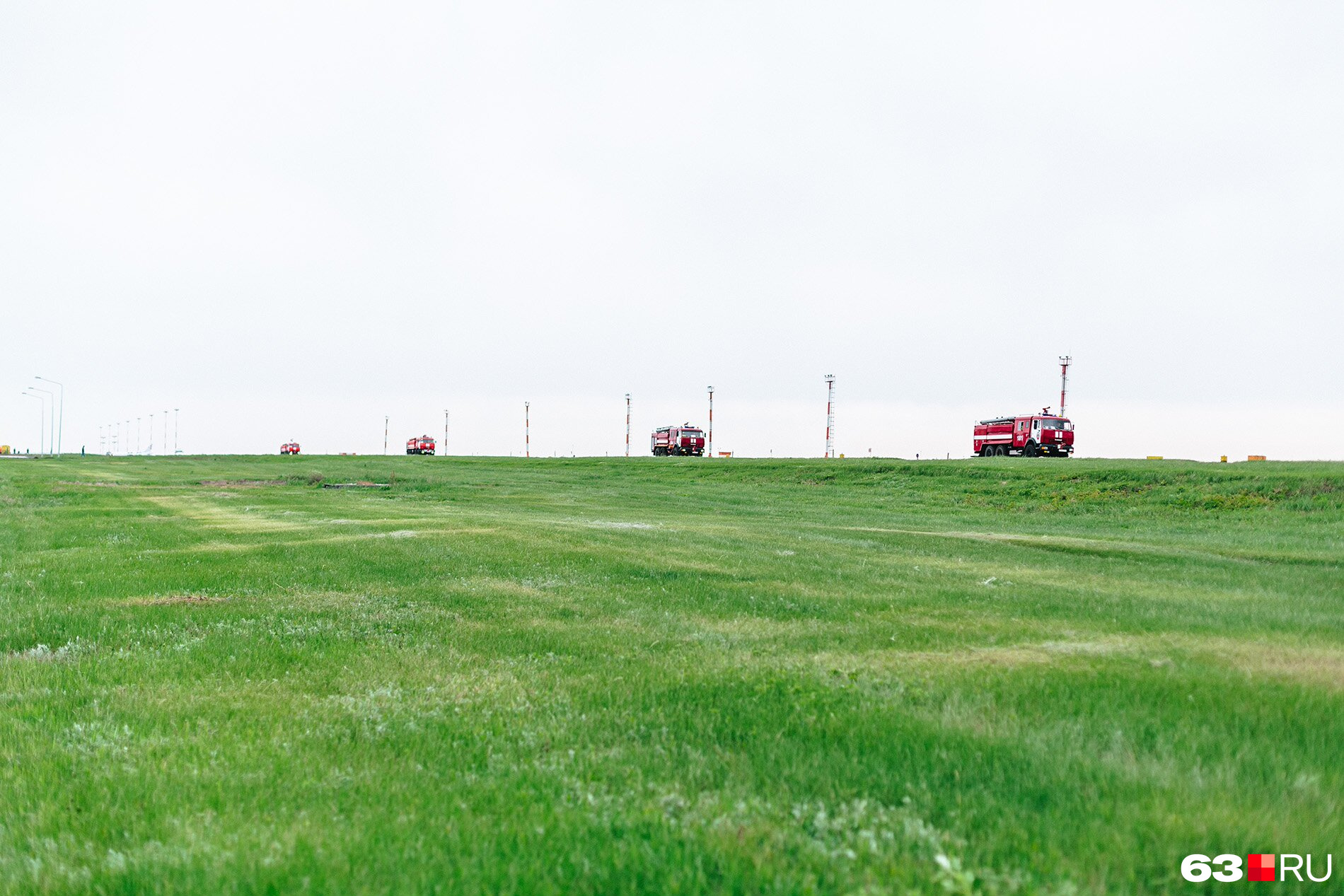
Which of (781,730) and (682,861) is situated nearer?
(682,861)

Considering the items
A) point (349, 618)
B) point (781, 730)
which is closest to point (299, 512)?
point (349, 618)

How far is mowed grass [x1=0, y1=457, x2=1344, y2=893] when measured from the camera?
445 centimetres

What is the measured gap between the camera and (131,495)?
40.2 meters

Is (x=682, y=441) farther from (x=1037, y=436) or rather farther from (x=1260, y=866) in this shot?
(x=1260, y=866)

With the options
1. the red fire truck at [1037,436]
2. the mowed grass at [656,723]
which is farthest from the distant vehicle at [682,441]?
the mowed grass at [656,723]

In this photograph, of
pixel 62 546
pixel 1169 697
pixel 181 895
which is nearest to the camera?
pixel 181 895

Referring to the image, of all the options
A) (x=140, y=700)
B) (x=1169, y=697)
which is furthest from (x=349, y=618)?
(x=1169, y=697)

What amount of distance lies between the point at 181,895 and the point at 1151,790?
4971mm

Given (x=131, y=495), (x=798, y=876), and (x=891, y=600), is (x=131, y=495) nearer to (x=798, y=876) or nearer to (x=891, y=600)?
(x=891, y=600)

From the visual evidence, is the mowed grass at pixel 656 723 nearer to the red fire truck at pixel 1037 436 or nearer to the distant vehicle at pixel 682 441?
the red fire truck at pixel 1037 436

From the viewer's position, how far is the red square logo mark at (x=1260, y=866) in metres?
4.18

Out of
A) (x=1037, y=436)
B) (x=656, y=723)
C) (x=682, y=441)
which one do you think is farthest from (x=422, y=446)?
(x=656, y=723)

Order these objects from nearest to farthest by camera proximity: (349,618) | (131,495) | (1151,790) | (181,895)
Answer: (181,895), (1151,790), (349,618), (131,495)

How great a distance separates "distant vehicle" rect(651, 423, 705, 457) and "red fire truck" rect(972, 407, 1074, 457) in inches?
1293
